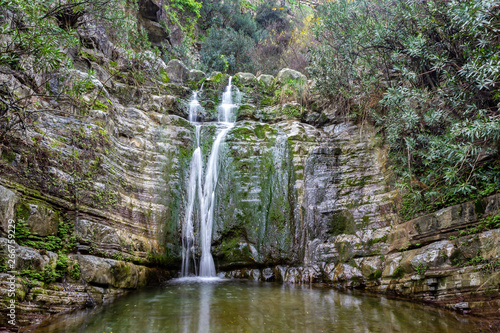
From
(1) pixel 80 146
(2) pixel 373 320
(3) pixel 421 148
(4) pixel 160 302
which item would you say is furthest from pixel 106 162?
(3) pixel 421 148

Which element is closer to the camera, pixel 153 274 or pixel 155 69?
pixel 153 274

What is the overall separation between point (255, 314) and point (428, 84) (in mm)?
7272

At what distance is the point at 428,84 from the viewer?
26.1 feet

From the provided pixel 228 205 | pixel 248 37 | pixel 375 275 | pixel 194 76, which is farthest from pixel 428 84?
pixel 248 37

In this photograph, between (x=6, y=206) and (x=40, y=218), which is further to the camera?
(x=40, y=218)

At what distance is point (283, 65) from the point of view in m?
18.8

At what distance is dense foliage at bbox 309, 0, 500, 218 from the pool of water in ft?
8.63

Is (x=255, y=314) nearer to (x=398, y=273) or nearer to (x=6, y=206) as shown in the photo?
(x=398, y=273)

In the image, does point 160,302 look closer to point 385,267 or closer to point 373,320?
point 373,320

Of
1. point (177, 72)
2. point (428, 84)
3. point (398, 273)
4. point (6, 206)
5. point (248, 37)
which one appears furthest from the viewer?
point (248, 37)

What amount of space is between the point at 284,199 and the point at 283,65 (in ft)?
39.2

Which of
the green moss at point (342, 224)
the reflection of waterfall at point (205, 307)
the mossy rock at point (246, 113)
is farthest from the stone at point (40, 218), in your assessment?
the mossy rock at point (246, 113)

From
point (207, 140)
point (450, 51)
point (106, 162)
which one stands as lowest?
point (106, 162)

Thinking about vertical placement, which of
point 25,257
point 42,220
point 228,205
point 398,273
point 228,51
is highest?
point 228,51
